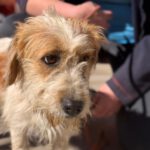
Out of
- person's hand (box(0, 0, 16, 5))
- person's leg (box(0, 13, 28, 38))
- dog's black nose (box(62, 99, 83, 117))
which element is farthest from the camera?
person's hand (box(0, 0, 16, 5))

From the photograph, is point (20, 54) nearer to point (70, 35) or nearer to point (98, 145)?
point (70, 35)

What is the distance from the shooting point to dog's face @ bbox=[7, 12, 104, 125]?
6.47ft

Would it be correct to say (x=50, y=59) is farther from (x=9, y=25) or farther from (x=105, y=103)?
(x=9, y=25)

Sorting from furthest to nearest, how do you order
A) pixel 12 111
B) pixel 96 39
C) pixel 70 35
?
pixel 12 111 → pixel 96 39 → pixel 70 35

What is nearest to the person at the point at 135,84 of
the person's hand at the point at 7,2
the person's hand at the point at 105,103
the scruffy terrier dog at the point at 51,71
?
the person's hand at the point at 105,103

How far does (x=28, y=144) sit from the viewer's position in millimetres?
2518

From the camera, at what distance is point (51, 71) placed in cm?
203

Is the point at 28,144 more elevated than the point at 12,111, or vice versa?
the point at 12,111

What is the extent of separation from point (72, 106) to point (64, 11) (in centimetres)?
72

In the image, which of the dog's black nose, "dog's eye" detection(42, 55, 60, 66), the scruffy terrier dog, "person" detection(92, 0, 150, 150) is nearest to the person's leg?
the scruffy terrier dog

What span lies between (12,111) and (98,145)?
63 cm

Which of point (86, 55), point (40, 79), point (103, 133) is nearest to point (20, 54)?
point (40, 79)

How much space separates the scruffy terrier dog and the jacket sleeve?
20 cm

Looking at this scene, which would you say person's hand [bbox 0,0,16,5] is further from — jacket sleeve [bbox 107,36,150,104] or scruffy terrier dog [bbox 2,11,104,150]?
jacket sleeve [bbox 107,36,150,104]
